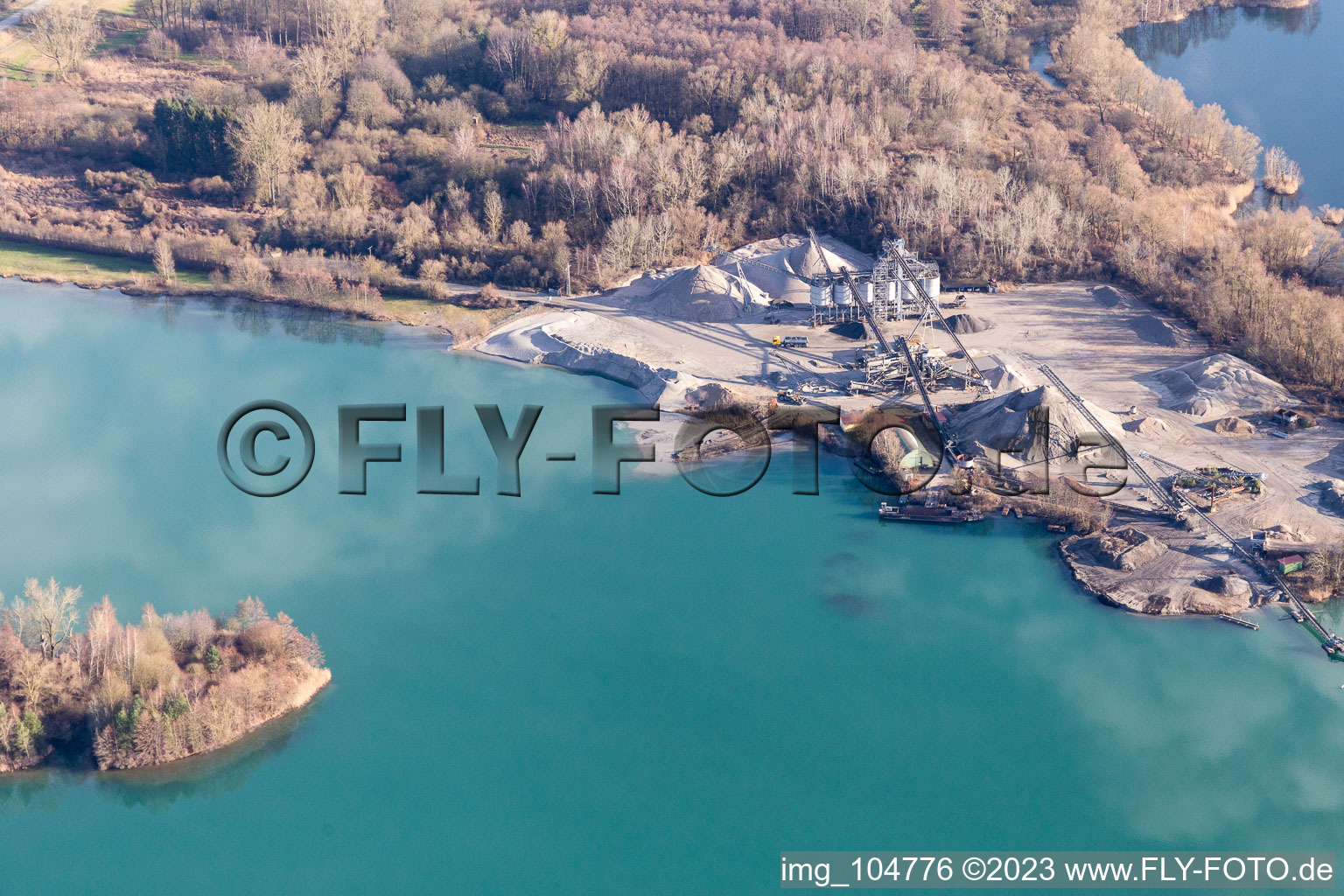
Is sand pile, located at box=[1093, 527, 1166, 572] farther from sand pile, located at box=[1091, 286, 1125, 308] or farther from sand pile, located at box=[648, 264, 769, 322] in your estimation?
sand pile, located at box=[648, 264, 769, 322]

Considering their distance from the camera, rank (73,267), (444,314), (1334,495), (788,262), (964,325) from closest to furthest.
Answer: (1334,495) < (964,325) < (444,314) < (788,262) < (73,267)

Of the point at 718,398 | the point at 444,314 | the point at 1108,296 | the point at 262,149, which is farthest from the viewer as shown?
the point at 262,149

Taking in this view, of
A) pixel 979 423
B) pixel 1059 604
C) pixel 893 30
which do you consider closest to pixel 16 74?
pixel 893 30

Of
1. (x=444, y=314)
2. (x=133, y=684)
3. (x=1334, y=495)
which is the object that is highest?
(x=444, y=314)

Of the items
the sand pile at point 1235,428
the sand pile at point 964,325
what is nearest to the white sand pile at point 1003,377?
the sand pile at point 964,325

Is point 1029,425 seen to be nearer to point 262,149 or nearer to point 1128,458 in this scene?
point 1128,458

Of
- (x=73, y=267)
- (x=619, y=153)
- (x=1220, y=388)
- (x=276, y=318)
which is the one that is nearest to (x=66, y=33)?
(x=73, y=267)

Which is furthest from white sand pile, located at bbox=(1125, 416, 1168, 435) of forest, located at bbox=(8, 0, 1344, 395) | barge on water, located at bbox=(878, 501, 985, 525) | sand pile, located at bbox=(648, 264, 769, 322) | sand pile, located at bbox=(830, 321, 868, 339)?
sand pile, located at bbox=(648, 264, 769, 322)
